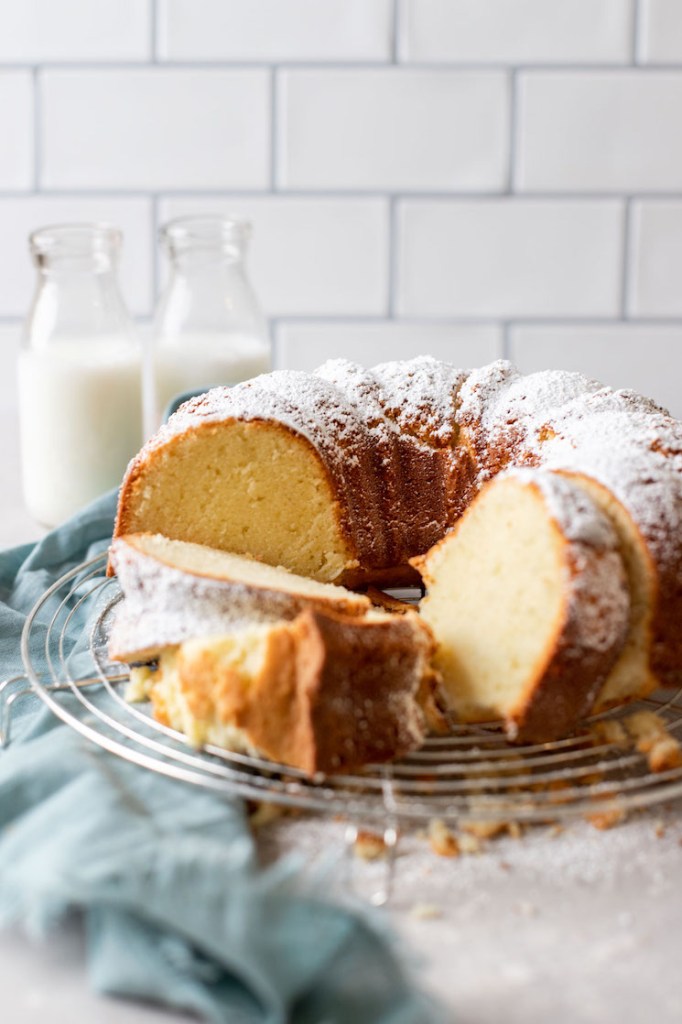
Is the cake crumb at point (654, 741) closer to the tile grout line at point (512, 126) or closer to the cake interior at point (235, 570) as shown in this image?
the cake interior at point (235, 570)

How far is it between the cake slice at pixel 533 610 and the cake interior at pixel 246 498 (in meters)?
0.41

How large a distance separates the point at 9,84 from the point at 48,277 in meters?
1.25

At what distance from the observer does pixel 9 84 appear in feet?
11.2

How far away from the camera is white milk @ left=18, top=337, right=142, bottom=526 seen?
8.25ft

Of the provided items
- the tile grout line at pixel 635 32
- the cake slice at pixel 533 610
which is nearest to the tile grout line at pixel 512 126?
the tile grout line at pixel 635 32

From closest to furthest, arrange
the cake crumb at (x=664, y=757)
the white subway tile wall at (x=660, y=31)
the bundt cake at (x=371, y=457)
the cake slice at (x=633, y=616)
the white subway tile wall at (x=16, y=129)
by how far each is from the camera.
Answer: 1. the cake crumb at (x=664, y=757)
2. the cake slice at (x=633, y=616)
3. the bundt cake at (x=371, y=457)
4. the white subway tile wall at (x=660, y=31)
5. the white subway tile wall at (x=16, y=129)

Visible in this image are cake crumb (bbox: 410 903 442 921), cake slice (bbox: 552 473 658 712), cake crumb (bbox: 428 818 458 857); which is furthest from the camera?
cake slice (bbox: 552 473 658 712)

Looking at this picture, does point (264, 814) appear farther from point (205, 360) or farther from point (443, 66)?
point (443, 66)

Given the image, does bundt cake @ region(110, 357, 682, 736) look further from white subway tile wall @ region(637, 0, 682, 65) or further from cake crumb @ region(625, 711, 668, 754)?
white subway tile wall @ region(637, 0, 682, 65)

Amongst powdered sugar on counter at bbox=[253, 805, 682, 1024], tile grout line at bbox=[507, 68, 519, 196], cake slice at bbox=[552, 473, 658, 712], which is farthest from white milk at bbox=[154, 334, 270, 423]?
powdered sugar on counter at bbox=[253, 805, 682, 1024]

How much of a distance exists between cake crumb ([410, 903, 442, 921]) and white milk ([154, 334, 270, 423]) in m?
1.65

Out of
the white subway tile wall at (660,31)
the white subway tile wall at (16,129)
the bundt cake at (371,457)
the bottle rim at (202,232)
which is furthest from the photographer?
the white subway tile wall at (16,129)

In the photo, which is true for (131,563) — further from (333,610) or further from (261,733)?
(261,733)

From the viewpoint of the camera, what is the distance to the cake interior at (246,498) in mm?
1906
